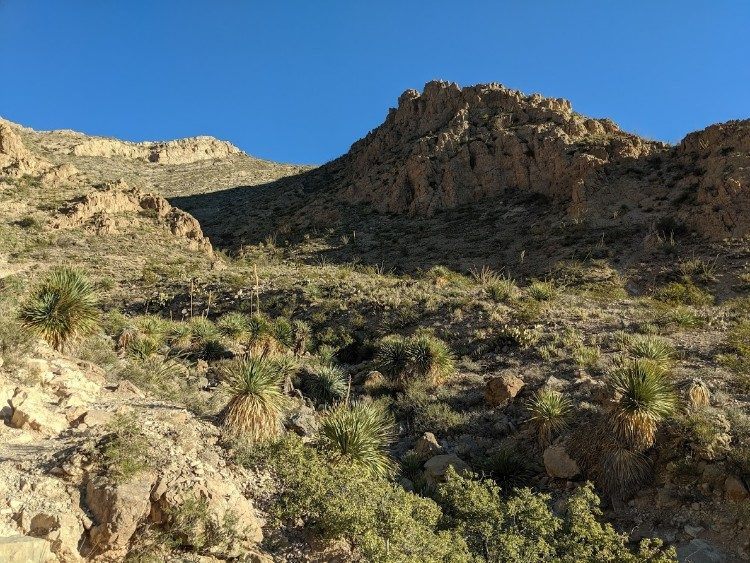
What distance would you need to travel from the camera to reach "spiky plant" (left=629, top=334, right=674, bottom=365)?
13.1 metres

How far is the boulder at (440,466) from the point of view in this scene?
34.0ft

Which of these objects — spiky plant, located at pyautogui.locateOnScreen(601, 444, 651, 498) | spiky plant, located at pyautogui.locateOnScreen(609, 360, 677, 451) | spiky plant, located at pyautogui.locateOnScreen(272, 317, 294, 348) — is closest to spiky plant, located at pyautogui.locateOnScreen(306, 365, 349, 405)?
Result: spiky plant, located at pyautogui.locateOnScreen(272, 317, 294, 348)

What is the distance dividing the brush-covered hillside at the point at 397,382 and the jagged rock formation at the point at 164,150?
34.9m

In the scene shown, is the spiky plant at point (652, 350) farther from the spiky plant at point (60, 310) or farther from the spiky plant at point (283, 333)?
the spiky plant at point (60, 310)

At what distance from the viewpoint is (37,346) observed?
→ 1067 centimetres

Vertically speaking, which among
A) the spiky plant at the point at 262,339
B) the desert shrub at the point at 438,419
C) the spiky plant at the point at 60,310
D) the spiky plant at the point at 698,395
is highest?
the spiky plant at the point at 60,310

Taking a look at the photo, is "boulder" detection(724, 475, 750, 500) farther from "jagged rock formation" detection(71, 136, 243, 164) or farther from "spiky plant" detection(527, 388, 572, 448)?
"jagged rock formation" detection(71, 136, 243, 164)

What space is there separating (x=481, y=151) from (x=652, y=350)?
116 feet

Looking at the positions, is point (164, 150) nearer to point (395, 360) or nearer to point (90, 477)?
point (395, 360)

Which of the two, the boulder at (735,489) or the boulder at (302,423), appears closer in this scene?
the boulder at (735,489)

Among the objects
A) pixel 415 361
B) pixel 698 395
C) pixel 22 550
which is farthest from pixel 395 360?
pixel 22 550

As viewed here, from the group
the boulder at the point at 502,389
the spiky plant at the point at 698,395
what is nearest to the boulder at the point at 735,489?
the spiky plant at the point at 698,395

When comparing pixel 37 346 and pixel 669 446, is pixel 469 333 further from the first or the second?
pixel 37 346

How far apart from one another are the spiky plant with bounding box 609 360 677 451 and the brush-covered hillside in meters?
0.05
